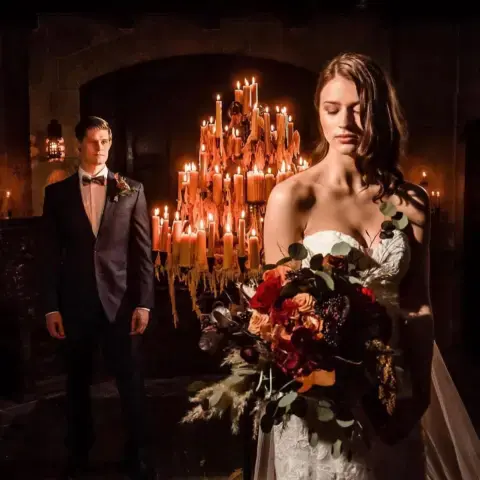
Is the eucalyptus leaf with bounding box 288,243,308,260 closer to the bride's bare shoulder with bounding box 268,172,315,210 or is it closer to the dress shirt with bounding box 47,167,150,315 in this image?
the bride's bare shoulder with bounding box 268,172,315,210

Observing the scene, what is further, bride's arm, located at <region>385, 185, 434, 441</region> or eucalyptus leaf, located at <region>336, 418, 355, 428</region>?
bride's arm, located at <region>385, 185, 434, 441</region>

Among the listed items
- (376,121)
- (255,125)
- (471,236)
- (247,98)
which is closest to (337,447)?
(376,121)

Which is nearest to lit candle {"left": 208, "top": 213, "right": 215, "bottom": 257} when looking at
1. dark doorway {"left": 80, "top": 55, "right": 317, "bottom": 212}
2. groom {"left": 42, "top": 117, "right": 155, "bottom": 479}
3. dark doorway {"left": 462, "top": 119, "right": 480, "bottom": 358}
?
groom {"left": 42, "top": 117, "right": 155, "bottom": 479}

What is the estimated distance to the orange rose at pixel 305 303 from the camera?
60.1 inches

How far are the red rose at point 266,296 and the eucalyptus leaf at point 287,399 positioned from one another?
19 cm

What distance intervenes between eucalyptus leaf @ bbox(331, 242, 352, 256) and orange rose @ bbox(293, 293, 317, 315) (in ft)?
0.43

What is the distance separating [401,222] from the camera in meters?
1.72

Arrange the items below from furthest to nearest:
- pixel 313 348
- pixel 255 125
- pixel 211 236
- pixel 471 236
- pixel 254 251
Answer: pixel 471 236 → pixel 255 125 → pixel 211 236 → pixel 254 251 → pixel 313 348

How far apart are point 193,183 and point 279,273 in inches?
92.3

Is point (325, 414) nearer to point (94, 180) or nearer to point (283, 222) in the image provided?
point (283, 222)

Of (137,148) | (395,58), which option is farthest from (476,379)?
(137,148)

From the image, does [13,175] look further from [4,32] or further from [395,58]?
[395,58]

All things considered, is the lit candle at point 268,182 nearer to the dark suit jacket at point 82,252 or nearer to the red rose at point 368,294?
the dark suit jacket at point 82,252

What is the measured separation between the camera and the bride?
5.70ft
